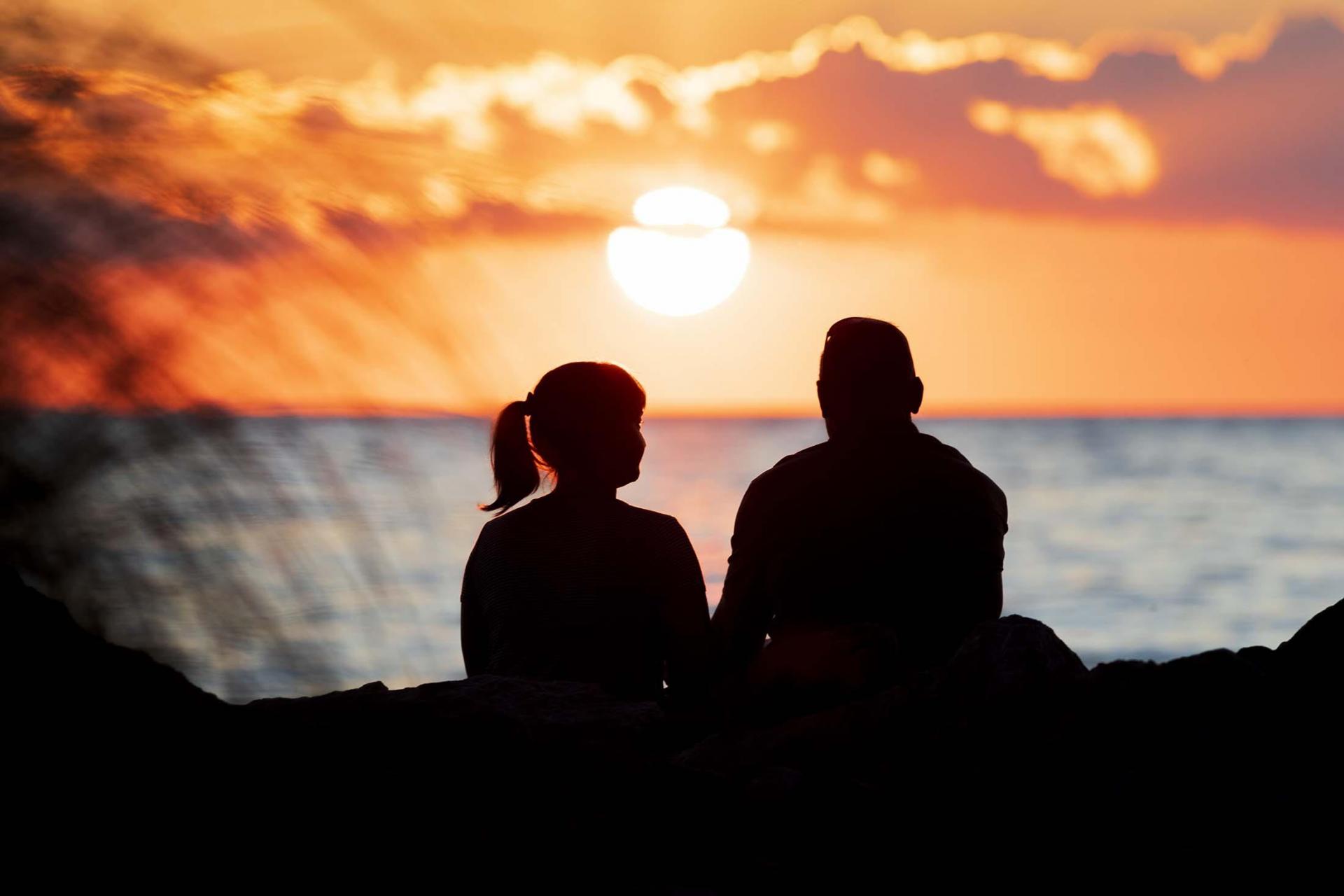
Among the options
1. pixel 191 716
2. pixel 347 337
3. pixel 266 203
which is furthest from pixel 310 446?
pixel 191 716

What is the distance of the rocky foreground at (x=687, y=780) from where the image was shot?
181 centimetres

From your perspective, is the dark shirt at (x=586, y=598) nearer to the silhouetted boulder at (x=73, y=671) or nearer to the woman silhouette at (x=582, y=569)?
the woman silhouette at (x=582, y=569)

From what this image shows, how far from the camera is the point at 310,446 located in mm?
1430

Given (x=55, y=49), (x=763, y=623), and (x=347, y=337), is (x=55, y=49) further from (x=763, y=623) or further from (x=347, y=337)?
(x=763, y=623)

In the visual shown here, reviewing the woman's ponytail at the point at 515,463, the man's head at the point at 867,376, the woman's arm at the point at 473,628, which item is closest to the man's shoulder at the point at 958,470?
the man's head at the point at 867,376

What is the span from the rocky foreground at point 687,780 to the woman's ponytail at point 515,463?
1.03 meters

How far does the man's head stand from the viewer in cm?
392

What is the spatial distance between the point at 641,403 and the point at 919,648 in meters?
1.01

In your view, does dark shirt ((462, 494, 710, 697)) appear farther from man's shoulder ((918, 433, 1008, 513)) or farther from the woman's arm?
man's shoulder ((918, 433, 1008, 513))

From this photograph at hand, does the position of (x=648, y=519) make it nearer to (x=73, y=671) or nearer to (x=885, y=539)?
(x=885, y=539)

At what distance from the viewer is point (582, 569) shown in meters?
3.61

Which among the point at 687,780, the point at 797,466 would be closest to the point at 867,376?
the point at 797,466

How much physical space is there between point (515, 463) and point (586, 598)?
1.55 ft

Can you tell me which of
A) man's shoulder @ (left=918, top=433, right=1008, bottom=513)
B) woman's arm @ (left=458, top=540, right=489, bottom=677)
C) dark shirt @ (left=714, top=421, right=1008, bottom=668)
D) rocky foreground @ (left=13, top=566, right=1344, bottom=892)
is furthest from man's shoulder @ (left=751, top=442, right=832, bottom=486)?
rocky foreground @ (left=13, top=566, right=1344, bottom=892)
